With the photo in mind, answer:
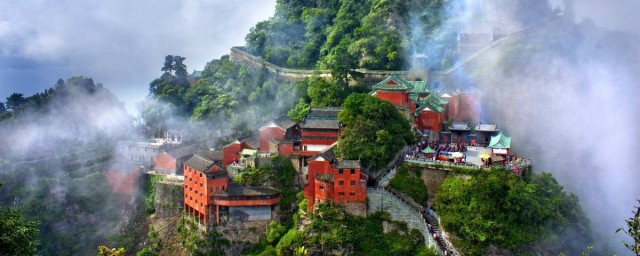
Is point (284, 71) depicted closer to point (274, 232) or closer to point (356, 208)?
point (274, 232)

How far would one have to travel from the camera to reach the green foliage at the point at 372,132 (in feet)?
119

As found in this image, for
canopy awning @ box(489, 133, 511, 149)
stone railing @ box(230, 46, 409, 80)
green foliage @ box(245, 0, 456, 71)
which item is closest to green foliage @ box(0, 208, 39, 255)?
canopy awning @ box(489, 133, 511, 149)

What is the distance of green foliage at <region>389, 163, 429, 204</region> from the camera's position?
120ft

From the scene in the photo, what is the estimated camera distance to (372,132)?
36594 mm

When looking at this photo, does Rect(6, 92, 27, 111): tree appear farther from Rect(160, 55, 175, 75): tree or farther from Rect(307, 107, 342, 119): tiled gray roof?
Rect(307, 107, 342, 119): tiled gray roof

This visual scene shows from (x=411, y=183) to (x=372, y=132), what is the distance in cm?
365

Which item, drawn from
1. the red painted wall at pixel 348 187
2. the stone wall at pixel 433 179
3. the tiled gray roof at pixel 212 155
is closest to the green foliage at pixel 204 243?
the tiled gray roof at pixel 212 155

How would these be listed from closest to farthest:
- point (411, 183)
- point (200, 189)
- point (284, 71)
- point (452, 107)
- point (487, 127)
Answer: point (411, 183)
point (200, 189)
point (487, 127)
point (452, 107)
point (284, 71)

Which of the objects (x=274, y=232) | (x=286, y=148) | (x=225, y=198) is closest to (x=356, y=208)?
(x=274, y=232)

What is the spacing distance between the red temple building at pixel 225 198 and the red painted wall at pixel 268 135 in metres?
3.53

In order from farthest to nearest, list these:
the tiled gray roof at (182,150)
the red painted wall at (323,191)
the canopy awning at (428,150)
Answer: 1. the tiled gray roof at (182,150)
2. the canopy awning at (428,150)
3. the red painted wall at (323,191)

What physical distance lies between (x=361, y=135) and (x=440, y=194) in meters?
5.43

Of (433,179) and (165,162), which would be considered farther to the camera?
(165,162)

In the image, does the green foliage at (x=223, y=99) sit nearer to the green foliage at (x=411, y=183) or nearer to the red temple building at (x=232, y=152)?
the red temple building at (x=232, y=152)
